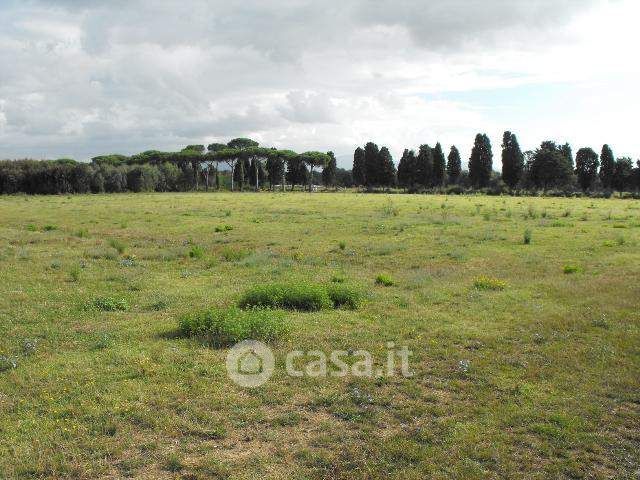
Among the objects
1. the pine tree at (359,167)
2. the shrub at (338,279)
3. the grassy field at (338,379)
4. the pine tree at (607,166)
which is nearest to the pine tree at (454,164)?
the pine tree at (359,167)

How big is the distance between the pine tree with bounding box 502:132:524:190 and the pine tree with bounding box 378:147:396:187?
20.3m

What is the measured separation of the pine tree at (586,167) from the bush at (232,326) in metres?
89.0

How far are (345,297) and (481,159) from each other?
8118 cm

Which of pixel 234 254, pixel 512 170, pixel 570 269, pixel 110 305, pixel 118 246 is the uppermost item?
pixel 512 170

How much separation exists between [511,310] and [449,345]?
293 centimetres

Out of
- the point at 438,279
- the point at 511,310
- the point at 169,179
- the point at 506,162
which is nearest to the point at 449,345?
the point at 511,310

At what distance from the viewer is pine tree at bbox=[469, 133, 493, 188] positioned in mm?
87625

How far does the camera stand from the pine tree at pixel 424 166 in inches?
3688

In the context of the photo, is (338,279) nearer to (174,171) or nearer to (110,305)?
(110,305)

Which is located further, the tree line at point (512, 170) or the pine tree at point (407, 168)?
the pine tree at point (407, 168)

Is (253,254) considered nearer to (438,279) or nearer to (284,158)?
(438,279)

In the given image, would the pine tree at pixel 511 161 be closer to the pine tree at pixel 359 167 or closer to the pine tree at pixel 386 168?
the pine tree at pixel 386 168

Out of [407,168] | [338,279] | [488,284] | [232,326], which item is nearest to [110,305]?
[232,326]

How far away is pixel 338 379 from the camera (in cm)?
772
